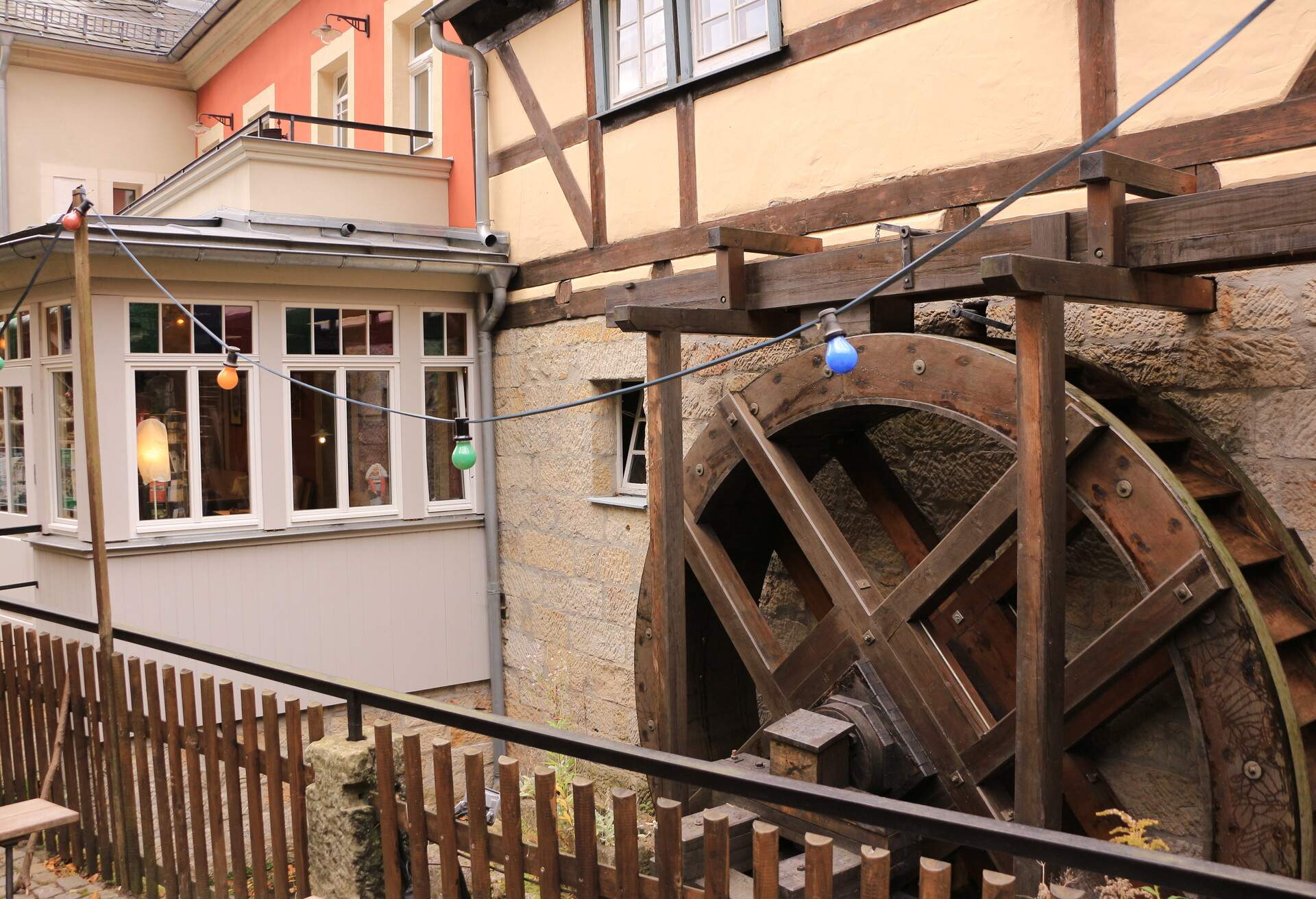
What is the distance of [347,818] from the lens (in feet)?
11.3

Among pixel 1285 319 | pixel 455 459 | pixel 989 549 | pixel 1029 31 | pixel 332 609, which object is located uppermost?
pixel 1029 31

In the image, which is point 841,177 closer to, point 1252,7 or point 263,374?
point 1252,7

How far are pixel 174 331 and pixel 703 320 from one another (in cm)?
416

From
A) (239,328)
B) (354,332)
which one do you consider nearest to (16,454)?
(239,328)

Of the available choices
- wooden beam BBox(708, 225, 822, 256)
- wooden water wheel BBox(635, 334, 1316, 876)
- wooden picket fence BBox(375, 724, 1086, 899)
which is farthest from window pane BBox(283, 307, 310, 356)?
wooden picket fence BBox(375, 724, 1086, 899)

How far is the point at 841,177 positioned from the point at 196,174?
5.43 metres

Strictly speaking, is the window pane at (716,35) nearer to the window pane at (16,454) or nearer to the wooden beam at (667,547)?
the wooden beam at (667,547)

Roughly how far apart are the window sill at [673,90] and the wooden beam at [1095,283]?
7.98 feet

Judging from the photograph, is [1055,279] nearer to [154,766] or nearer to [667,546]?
[667,546]

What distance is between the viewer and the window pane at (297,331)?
7379mm

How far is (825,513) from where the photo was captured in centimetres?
429

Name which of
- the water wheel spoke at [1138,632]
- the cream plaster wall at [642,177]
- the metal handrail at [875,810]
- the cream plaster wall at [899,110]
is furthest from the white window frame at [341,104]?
the water wheel spoke at [1138,632]

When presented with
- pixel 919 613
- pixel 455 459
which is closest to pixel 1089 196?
pixel 919 613

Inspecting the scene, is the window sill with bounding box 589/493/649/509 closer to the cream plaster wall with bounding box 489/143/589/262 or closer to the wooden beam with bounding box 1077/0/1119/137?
the cream plaster wall with bounding box 489/143/589/262
